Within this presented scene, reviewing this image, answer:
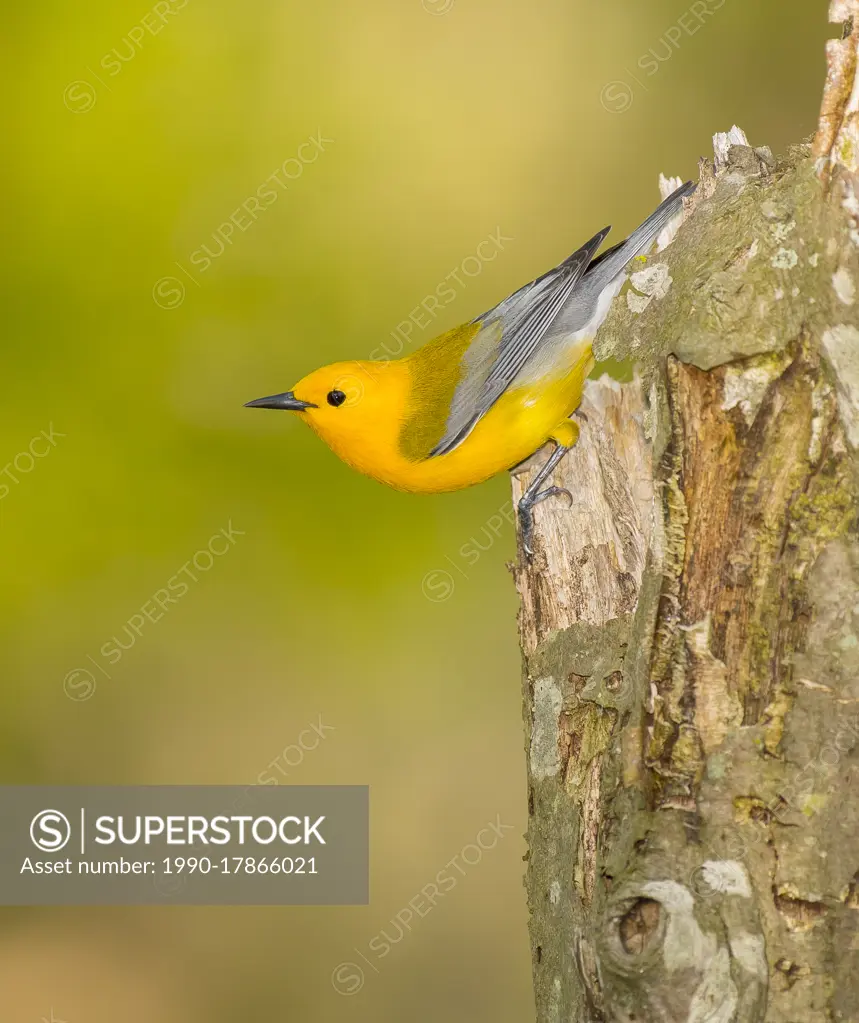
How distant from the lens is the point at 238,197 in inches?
242

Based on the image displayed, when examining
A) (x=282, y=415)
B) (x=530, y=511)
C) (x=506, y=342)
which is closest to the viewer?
(x=530, y=511)

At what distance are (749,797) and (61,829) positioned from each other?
14.1 ft

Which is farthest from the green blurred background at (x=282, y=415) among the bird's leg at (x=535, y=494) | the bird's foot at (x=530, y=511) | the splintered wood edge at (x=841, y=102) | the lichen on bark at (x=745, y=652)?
the splintered wood edge at (x=841, y=102)

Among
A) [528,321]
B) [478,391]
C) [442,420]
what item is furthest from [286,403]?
[528,321]

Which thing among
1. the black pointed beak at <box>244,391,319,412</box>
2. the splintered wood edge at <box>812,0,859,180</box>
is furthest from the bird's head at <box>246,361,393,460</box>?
the splintered wood edge at <box>812,0,859,180</box>

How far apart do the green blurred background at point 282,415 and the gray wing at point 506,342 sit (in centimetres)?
146

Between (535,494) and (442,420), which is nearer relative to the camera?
(535,494)

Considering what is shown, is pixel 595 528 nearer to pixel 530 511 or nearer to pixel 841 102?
pixel 530 511

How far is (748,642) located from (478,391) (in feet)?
7.88

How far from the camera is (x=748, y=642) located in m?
2.64

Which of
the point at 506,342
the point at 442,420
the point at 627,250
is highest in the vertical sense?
the point at 627,250

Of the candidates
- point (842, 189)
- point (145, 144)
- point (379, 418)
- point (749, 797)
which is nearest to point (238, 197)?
point (145, 144)

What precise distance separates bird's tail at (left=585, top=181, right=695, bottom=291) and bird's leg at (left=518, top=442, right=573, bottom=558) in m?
1.03

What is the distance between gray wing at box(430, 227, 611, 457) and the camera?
474 cm
